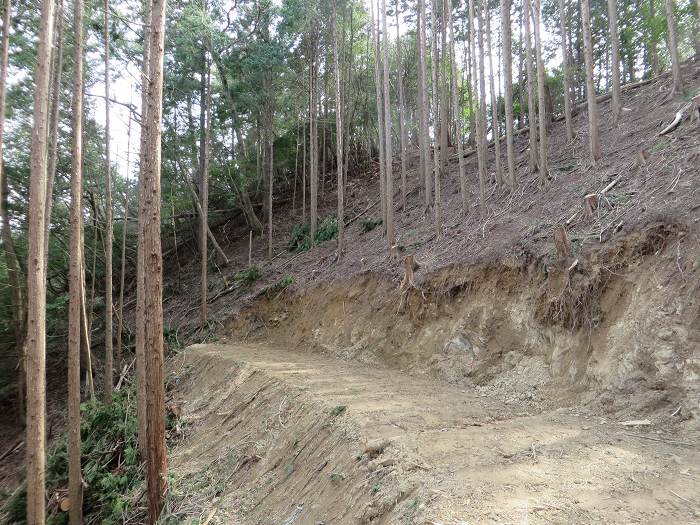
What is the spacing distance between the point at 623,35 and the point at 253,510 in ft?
64.9

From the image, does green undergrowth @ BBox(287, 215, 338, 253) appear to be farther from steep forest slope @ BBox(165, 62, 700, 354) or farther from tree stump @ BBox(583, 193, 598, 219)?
tree stump @ BBox(583, 193, 598, 219)

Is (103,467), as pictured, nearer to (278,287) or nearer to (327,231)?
(278,287)

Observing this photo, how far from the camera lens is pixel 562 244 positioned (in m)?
6.88

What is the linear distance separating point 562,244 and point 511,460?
390 cm

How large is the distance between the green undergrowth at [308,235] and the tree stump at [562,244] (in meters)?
10.5

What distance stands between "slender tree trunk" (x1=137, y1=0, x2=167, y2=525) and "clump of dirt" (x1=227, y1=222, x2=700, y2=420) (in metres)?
4.45

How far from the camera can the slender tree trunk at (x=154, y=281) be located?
5.49 m

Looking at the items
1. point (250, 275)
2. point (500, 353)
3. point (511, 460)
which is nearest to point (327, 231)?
point (250, 275)

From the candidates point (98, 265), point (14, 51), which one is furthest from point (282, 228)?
point (14, 51)

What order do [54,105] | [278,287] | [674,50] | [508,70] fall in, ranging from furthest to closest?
[278,287], [508,70], [674,50], [54,105]

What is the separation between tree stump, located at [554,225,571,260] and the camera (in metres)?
6.83

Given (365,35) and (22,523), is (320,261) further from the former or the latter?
(365,35)

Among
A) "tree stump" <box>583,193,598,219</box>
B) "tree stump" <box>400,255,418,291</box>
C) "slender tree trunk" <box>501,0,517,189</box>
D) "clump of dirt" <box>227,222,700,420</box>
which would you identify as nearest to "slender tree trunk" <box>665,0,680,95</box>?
"slender tree trunk" <box>501,0,517,189</box>

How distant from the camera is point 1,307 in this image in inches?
539
